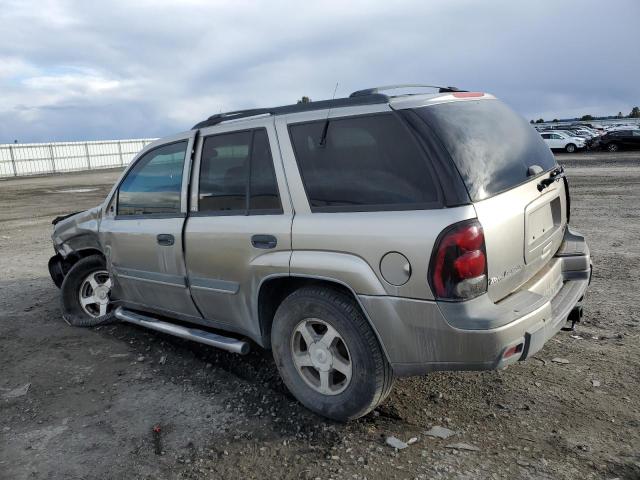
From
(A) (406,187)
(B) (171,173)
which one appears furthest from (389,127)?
(B) (171,173)

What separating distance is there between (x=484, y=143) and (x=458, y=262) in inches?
31.8

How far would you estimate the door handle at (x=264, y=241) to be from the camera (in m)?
3.30

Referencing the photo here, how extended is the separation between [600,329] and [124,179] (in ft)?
14.2

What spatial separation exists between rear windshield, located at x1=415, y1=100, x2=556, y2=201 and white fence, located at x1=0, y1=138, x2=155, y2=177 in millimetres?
44462

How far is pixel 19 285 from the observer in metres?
6.88

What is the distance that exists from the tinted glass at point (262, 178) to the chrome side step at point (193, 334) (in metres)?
0.97

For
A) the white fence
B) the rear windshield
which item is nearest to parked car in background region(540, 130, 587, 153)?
the white fence

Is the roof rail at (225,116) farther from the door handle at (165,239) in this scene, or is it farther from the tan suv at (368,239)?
the door handle at (165,239)

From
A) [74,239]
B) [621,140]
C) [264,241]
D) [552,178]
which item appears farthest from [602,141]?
[264,241]

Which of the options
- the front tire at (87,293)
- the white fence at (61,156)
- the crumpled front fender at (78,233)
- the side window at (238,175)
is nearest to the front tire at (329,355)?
the side window at (238,175)

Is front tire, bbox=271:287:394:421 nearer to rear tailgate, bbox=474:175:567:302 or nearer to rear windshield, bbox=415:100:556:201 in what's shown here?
rear tailgate, bbox=474:175:567:302

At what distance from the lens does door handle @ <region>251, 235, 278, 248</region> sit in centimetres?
330

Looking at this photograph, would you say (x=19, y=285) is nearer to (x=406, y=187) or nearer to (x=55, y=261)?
(x=55, y=261)

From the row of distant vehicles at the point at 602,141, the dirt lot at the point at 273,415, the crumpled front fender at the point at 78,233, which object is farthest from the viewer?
the row of distant vehicles at the point at 602,141
